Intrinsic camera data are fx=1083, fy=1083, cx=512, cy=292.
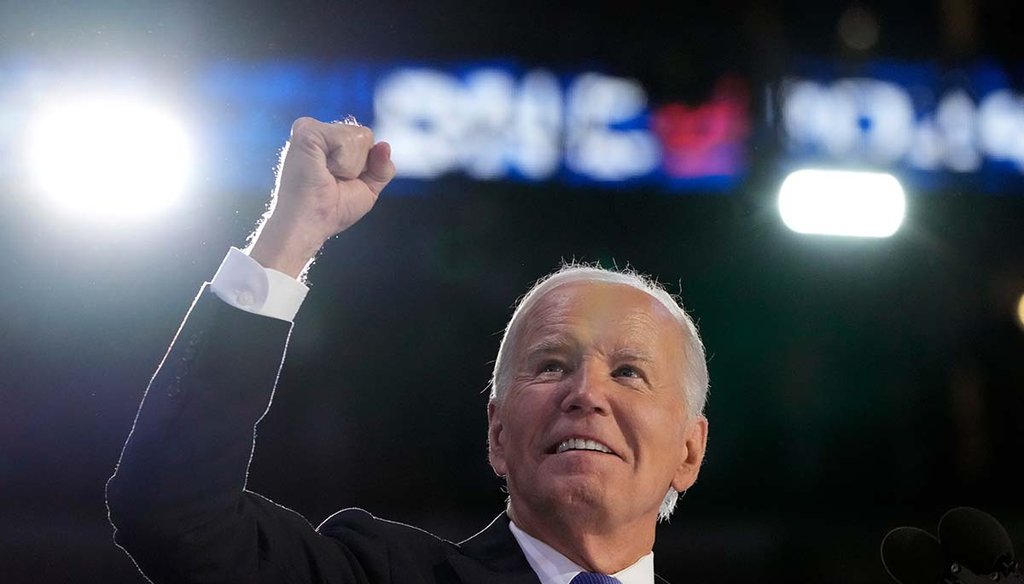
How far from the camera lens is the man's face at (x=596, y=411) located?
1.83 m

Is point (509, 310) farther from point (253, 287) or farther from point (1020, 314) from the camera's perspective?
point (253, 287)

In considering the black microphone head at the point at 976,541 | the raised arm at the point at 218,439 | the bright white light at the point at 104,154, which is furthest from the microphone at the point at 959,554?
the bright white light at the point at 104,154

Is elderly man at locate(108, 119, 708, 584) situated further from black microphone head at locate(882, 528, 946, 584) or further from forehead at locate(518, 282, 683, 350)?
black microphone head at locate(882, 528, 946, 584)

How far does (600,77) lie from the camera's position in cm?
358

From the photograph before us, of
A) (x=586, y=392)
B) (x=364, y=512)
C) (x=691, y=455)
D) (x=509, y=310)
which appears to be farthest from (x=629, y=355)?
(x=509, y=310)

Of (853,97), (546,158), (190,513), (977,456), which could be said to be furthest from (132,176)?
(977,456)

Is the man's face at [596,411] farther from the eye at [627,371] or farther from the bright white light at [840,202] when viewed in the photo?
the bright white light at [840,202]

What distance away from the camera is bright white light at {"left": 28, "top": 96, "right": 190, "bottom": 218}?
322 cm

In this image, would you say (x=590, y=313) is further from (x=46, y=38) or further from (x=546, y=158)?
(x=46, y=38)

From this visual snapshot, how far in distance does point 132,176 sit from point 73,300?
431mm

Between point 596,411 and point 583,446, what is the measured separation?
2.5 inches

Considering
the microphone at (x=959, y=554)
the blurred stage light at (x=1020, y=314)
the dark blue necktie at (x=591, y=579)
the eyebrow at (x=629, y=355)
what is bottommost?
the dark blue necktie at (x=591, y=579)

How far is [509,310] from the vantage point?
11.9ft

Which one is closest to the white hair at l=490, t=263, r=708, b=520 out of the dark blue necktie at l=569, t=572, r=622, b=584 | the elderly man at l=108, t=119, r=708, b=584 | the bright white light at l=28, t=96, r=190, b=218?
the elderly man at l=108, t=119, r=708, b=584
